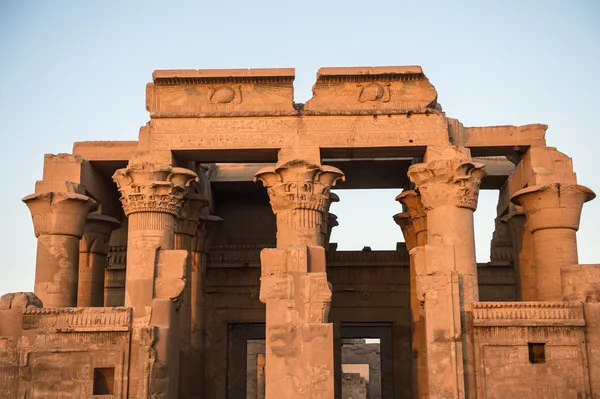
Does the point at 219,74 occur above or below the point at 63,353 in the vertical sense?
above

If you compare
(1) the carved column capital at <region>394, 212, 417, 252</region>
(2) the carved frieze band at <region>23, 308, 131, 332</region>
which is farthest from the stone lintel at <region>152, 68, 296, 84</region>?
(2) the carved frieze band at <region>23, 308, 131, 332</region>

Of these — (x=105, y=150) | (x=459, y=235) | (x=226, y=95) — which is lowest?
(x=459, y=235)

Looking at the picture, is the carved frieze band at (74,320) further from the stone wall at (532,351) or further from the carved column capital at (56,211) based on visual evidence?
the stone wall at (532,351)

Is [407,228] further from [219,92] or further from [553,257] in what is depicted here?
[219,92]

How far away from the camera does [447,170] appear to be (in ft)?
56.0

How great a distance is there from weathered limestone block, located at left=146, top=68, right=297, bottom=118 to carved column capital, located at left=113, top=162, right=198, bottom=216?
1480 millimetres

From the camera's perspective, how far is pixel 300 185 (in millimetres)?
17359

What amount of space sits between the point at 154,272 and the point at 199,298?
517 cm

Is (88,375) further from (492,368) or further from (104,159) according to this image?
(492,368)

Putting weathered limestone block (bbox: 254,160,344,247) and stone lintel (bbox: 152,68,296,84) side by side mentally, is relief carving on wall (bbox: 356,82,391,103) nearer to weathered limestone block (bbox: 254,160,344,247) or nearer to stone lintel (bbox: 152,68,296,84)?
stone lintel (bbox: 152,68,296,84)

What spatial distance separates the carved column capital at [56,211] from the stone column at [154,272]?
1.20 m

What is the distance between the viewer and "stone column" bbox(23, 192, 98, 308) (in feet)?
58.9

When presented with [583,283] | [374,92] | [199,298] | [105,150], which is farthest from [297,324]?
[199,298]

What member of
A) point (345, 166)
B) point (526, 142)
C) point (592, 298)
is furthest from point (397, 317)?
point (592, 298)
